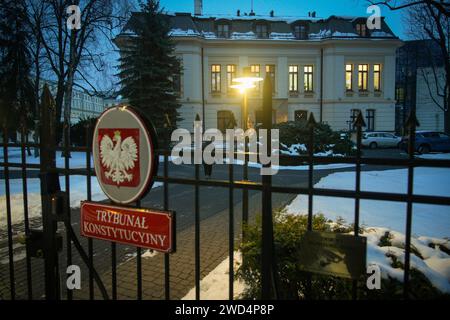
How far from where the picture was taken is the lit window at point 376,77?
34.0 metres

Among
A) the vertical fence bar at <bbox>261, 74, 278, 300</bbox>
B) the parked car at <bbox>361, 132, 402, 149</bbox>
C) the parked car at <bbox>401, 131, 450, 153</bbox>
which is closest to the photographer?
the vertical fence bar at <bbox>261, 74, 278, 300</bbox>

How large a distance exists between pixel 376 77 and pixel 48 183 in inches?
1442

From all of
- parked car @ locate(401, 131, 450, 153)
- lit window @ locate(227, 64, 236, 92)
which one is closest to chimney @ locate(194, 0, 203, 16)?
lit window @ locate(227, 64, 236, 92)

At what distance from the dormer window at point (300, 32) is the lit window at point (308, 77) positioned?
10.1ft

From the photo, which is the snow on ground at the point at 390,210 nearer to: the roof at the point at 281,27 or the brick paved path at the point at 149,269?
the brick paved path at the point at 149,269

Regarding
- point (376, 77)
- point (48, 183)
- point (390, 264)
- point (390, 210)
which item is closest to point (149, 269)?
point (48, 183)

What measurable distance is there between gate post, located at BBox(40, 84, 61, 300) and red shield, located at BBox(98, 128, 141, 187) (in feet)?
1.69

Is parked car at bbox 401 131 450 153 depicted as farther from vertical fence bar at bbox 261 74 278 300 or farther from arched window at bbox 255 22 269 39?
vertical fence bar at bbox 261 74 278 300

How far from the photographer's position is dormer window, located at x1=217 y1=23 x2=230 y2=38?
33656 millimetres

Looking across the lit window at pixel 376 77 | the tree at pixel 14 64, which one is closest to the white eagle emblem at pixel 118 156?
the tree at pixel 14 64

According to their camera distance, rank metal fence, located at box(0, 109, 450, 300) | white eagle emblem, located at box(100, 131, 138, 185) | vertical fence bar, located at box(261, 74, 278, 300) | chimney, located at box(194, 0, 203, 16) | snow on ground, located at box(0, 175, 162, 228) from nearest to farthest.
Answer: metal fence, located at box(0, 109, 450, 300)
vertical fence bar, located at box(261, 74, 278, 300)
white eagle emblem, located at box(100, 131, 138, 185)
snow on ground, located at box(0, 175, 162, 228)
chimney, located at box(194, 0, 203, 16)

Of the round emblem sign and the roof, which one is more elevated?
the roof
